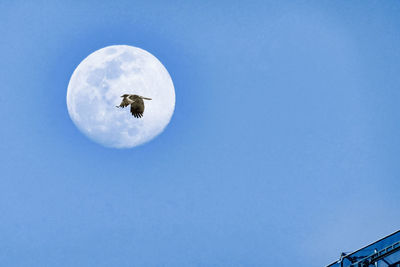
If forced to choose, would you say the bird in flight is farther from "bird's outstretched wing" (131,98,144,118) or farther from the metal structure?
the metal structure

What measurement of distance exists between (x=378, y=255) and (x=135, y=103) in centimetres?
1107

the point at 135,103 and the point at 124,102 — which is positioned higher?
the point at 124,102

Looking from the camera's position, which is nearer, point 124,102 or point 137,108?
point 137,108

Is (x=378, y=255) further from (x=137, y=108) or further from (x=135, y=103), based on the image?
(x=135, y=103)

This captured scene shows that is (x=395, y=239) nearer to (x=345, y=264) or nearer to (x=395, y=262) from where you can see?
(x=395, y=262)

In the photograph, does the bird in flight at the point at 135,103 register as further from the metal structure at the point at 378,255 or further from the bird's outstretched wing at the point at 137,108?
the metal structure at the point at 378,255

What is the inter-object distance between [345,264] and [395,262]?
302 centimetres

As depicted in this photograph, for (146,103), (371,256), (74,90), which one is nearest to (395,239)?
(371,256)

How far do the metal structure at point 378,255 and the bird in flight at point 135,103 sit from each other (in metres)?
10.2

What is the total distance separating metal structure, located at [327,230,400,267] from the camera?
14501 mm

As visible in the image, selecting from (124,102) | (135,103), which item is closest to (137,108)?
(135,103)

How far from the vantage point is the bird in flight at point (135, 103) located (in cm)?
1711

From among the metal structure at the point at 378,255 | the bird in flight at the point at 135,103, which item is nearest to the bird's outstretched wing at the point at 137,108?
the bird in flight at the point at 135,103

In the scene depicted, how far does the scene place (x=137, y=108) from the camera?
17.2 metres
